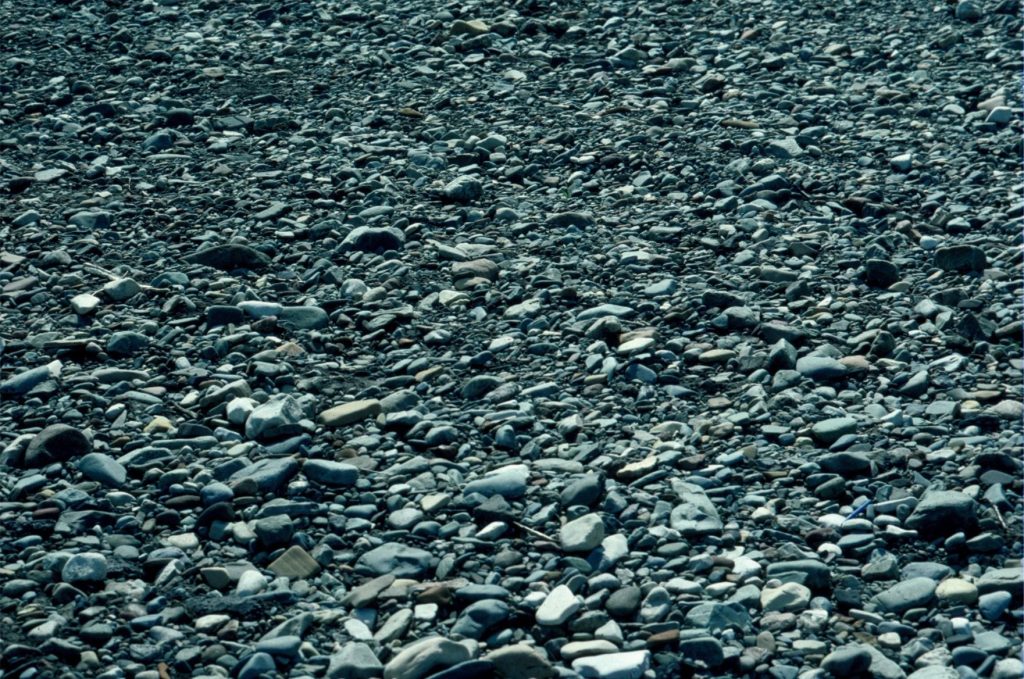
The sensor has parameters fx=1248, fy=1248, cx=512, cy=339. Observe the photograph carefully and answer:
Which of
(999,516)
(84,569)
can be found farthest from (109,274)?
(999,516)

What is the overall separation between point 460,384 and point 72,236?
7.93 ft

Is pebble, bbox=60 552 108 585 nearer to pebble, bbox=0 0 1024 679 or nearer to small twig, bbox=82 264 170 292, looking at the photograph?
pebble, bbox=0 0 1024 679

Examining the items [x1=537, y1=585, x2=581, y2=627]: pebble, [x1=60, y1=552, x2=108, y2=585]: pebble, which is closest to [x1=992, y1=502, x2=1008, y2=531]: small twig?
[x1=537, y1=585, x2=581, y2=627]: pebble

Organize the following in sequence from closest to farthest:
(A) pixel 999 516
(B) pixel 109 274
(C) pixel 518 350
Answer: (A) pixel 999 516 < (C) pixel 518 350 < (B) pixel 109 274

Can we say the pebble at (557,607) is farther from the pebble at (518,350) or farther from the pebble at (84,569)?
the pebble at (84,569)

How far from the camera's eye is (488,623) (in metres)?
3.51

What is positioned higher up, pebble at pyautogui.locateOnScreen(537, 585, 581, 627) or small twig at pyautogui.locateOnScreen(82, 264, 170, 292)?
pebble at pyautogui.locateOnScreen(537, 585, 581, 627)

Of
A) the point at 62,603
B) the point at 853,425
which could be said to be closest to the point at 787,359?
the point at 853,425

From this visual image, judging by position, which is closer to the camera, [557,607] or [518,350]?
[557,607]

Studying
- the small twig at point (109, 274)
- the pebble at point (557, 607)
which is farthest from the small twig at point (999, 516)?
the small twig at point (109, 274)

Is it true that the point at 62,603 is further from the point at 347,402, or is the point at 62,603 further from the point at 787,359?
the point at 787,359

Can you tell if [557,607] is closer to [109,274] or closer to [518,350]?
[518,350]

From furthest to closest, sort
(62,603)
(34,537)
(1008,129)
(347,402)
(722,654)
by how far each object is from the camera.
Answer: (1008,129)
(347,402)
(34,537)
(62,603)
(722,654)

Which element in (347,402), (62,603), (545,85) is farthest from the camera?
(545,85)
